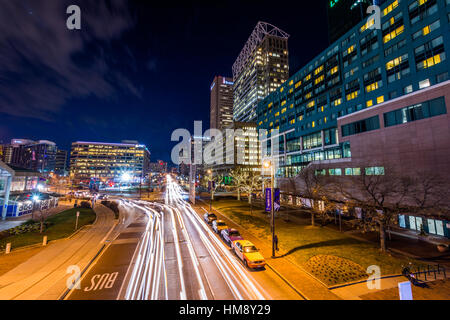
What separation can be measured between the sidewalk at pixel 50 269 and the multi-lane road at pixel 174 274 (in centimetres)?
127

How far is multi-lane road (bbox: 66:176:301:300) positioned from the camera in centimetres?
1147

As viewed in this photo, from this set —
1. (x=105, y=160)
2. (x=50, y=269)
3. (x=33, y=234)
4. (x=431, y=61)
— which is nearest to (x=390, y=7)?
(x=431, y=61)

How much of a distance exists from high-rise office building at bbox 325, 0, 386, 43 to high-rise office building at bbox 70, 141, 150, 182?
543 feet

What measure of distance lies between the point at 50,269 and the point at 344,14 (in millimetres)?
112042

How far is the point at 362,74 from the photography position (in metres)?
49.6

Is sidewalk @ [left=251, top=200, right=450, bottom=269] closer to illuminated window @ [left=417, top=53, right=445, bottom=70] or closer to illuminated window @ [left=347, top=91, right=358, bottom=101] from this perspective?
illuminated window @ [left=417, top=53, right=445, bottom=70]

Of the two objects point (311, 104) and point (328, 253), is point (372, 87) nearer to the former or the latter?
point (311, 104)

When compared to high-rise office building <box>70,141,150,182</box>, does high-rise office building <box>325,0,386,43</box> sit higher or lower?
higher

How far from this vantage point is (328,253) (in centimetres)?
1714

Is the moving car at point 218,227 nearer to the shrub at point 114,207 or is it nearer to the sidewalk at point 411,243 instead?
the sidewalk at point 411,243

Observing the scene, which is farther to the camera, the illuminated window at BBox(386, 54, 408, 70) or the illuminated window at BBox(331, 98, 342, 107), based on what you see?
the illuminated window at BBox(331, 98, 342, 107)

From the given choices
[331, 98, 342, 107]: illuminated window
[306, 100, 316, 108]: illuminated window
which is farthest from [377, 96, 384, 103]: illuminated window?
[306, 100, 316, 108]: illuminated window

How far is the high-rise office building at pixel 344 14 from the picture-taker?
6936 cm
